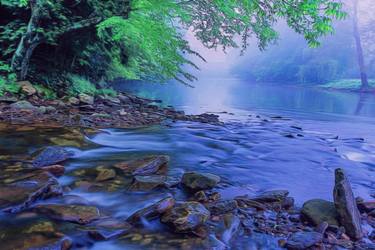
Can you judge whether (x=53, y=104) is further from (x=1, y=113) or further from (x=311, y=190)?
(x=311, y=190)

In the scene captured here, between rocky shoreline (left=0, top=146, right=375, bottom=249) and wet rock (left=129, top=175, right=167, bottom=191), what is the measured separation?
12 mm

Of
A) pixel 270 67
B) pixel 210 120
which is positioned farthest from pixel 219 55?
pixel 210 120

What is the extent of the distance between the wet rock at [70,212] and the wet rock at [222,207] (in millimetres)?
1177

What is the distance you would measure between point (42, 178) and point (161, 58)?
651 cm

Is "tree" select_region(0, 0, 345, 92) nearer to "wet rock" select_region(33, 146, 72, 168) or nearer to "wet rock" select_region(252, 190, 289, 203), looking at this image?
"wet rock" select_region(33, 146, 72, 168)

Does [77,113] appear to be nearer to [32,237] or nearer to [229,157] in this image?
[229,157]

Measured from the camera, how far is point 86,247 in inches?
115

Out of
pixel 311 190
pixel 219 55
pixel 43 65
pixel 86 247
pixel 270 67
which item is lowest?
pixel 86 247

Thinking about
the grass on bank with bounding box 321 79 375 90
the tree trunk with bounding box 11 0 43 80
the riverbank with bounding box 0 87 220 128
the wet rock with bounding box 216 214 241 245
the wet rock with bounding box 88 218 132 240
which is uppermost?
the grass on bank with bounding box 321 79 375 90

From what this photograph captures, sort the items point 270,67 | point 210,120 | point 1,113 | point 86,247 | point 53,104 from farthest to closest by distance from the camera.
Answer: point 270,67 → point 210,120 → point 53,104 → point 1,113 → point 86,247

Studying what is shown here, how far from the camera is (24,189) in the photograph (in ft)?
12.0

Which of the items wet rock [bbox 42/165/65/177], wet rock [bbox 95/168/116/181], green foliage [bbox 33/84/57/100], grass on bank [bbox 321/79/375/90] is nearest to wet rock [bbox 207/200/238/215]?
wet rock [bbox 95/168/116/181]

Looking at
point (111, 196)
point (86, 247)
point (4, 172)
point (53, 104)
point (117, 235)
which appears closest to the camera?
point (86, 247)

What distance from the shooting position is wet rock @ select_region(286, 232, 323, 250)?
314 centimetres
